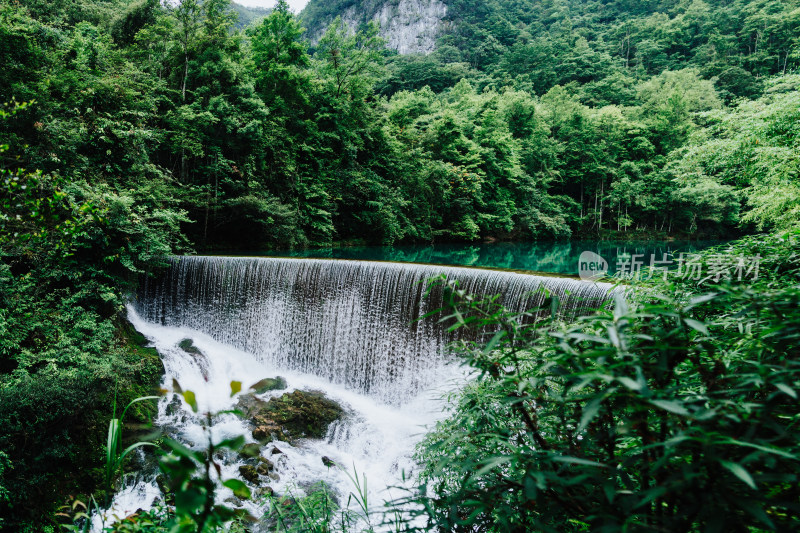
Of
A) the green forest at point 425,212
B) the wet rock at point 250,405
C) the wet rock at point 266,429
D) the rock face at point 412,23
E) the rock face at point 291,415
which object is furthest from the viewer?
the rock face at point 412,23

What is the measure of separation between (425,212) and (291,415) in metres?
13.6

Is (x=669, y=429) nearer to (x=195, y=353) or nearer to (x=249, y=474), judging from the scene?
(x=249, y=474)

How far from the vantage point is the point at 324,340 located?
7551 millimetres

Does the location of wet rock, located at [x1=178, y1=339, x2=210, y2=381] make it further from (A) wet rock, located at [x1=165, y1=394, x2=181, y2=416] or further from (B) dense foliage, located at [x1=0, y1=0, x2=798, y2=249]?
(B) dense foliage, located at [x1=0, y1=0, x2=798, y2=249]

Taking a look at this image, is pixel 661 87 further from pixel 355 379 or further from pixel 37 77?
pixel 37 77

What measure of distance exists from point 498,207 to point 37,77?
1886 cm

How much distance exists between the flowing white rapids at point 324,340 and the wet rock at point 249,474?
3.7 inches

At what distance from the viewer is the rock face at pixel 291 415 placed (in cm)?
570

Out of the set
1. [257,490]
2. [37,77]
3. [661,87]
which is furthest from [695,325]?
[661,87]

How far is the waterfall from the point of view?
678 cm

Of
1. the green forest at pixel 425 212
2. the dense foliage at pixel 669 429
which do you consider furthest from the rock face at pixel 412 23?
the dense foliage at pixel 669 429

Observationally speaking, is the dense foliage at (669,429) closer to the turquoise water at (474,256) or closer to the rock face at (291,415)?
the rock face at (291,415)

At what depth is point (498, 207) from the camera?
21.0 m

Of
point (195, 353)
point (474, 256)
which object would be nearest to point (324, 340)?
point (195, 353)
